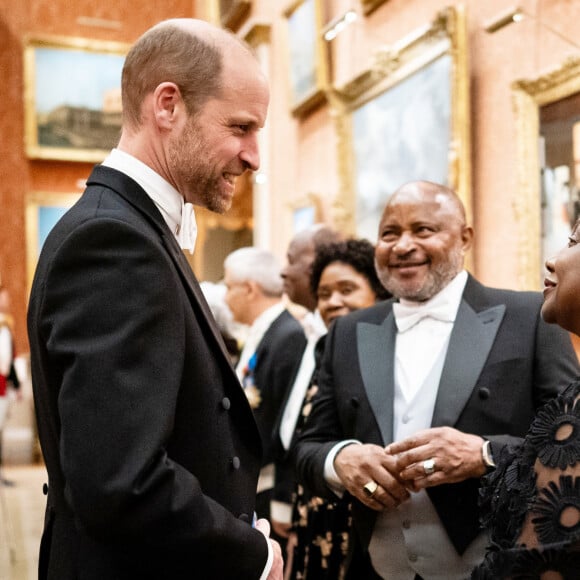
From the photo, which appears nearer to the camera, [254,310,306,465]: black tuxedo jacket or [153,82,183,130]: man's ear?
[153,82,183,130]: man's ear

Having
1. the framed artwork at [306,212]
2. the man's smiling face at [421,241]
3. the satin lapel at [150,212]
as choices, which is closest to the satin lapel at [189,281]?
the satin lapel at [150,212]

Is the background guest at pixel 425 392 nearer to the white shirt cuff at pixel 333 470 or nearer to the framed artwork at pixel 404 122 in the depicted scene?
the white shirt cuff at pixel 333 470

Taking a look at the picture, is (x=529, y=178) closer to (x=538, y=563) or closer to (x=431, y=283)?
(x=431, y=283)

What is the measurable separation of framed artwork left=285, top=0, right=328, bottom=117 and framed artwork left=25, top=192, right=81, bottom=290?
496cm

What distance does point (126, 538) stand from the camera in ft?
5.69

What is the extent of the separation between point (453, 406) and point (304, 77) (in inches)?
237

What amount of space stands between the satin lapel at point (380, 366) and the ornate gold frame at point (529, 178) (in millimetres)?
1727

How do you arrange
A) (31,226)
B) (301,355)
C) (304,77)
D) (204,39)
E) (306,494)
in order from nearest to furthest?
1. (204,39)
2. (306,494)
3. (301,355)
4. (304,77)
5. (31,226)

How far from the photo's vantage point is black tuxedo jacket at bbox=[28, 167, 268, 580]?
1.69 m

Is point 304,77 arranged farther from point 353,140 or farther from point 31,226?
point 31,226

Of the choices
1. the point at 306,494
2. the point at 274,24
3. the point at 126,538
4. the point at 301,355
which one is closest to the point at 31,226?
the point at 274,24

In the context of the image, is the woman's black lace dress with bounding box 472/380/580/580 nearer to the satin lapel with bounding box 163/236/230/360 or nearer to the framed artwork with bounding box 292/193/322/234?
the satin lapel with bounding box 163/236/230/360

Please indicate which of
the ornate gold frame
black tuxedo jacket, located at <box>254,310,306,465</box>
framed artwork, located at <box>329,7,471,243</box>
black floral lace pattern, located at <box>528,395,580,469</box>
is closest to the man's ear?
black floral lace pattern, located at <box>528,395,580,469</box>

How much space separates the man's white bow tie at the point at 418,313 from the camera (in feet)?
10.3
